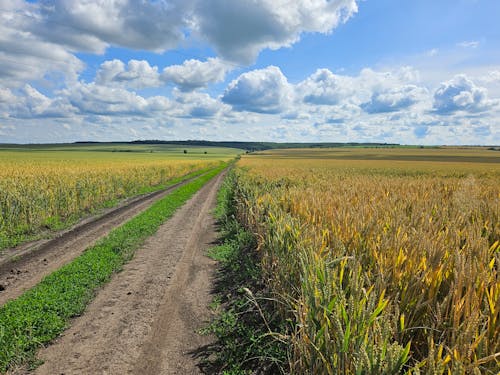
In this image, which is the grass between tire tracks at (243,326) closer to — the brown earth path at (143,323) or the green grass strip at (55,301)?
the brown earth path at (143,323)

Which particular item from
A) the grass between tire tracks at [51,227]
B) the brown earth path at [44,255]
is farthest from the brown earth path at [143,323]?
the grass between tire tracks at [51,227]

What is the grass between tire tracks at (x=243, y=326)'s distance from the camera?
4.31m

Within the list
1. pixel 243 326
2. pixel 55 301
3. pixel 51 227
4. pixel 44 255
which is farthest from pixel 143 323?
pixel 51 227

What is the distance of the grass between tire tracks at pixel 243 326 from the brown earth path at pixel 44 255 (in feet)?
15.4

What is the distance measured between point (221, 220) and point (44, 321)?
9.30 meters

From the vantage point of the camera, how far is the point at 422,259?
124 inches

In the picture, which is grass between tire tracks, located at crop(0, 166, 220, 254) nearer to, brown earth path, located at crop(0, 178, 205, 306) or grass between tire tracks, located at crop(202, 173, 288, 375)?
brown earth path, located at crop(0, 178, 205, 306)

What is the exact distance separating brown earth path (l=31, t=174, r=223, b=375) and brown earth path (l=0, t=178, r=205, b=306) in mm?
2039

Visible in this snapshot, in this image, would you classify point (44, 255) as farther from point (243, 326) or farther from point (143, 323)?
point (243, 326)

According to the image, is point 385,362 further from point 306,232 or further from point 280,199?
point 280,199

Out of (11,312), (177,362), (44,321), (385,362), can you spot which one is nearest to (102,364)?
→ (177,362)

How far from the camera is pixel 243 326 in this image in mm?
5277

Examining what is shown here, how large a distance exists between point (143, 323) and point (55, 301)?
2.18 meters

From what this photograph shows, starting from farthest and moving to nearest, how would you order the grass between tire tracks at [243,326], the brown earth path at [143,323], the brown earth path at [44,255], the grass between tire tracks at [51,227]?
the grass between tire tracks at [51,227], the brown earth path at [44,255], the brown earth path at [143,323], the grass between tire tracks at [243,326]
